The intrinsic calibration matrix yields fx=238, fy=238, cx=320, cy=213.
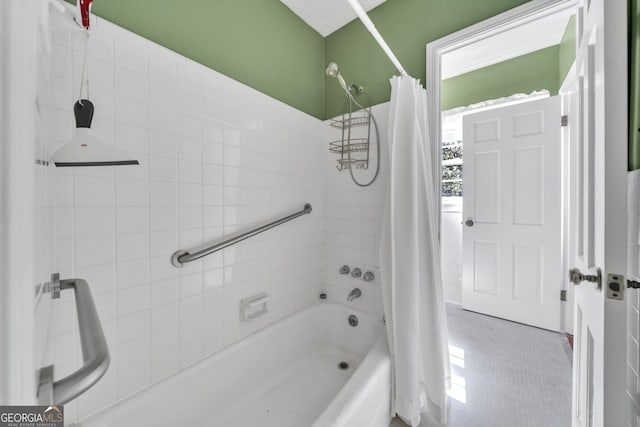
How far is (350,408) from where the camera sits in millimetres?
863

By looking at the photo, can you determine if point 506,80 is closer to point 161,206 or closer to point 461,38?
point 461,38

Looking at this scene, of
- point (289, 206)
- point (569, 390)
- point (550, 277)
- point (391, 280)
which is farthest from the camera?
point (550, 277)

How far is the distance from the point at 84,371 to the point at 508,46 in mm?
3300

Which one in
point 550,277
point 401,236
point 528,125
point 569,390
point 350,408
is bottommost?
point 569,390

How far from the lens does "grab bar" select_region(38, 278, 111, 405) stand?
26cm

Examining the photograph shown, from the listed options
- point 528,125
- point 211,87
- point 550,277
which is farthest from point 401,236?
point 528,125

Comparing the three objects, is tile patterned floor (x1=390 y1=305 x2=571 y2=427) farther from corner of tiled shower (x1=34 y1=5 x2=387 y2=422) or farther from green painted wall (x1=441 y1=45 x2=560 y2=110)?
green painted wall (x1=441 y1=45 x2=560 y2=110)

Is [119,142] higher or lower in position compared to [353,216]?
higher

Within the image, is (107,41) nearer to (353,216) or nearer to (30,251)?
(30,251)

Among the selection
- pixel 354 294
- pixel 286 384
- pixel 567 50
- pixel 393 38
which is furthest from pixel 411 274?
pixel 567 50

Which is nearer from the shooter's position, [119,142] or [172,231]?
[119,142]

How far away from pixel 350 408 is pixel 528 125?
2678mm

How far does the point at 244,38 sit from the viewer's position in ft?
4.43

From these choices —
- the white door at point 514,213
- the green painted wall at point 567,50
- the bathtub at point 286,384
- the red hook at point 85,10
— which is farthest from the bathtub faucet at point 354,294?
the green painted wall at point 567,50
